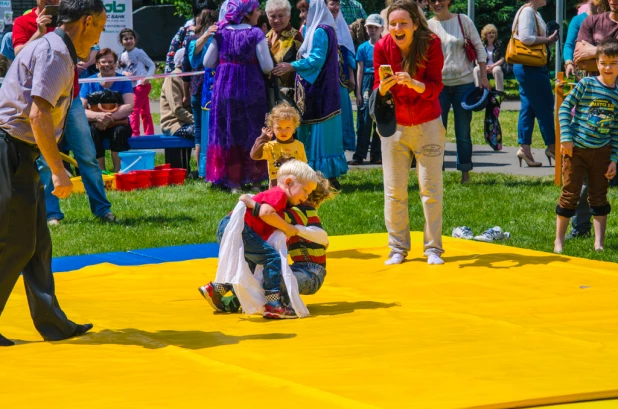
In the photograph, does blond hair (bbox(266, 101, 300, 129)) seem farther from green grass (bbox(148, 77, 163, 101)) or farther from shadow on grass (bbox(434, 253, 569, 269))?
green grass (bbox(148, 77, 163, 101))

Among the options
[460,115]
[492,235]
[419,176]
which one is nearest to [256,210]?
[419,176]

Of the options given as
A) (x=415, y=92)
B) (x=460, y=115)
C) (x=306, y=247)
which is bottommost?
(x=306, y=247)

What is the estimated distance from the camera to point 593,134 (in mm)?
7645

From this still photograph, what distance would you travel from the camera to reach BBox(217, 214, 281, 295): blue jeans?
5.81 m

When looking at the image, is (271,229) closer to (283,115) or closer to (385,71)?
(385,71)

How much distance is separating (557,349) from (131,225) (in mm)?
5279

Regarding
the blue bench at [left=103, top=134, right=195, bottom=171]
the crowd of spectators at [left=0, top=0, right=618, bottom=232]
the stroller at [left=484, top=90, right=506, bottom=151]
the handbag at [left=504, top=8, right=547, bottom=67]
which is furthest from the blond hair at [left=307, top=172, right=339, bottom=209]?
the blue bench at [left=103, top=134, right=195, bottom=171]

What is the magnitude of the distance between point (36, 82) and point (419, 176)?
3174 mm

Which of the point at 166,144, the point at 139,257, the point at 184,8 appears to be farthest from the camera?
the point at 184,8

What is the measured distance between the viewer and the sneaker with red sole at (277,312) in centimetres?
581

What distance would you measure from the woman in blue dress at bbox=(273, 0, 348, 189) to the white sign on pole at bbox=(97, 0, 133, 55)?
6.89 m

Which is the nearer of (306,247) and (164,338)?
(164,338)

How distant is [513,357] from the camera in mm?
4793

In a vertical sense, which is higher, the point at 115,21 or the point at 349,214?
the point at 115,21
